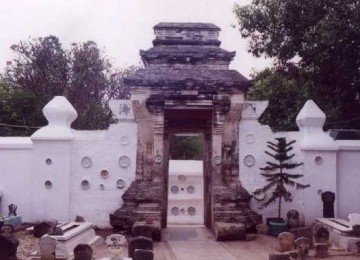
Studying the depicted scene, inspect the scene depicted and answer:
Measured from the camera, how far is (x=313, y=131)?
54.0ft

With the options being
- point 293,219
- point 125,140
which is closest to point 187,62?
point 125,140

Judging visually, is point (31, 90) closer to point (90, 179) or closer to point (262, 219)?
point (90, 179)

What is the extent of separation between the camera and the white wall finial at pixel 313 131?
16062 millimetres

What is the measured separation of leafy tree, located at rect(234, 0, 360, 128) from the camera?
16203mm

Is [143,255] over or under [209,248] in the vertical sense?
over

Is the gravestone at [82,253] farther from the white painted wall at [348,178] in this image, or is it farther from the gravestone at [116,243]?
the white painted wall at [348,178]

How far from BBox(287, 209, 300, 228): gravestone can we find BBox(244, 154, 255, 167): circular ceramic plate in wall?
1.86m

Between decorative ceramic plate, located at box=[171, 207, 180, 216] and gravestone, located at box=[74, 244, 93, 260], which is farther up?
gravestone, located at box=[74, 244, 93, 260]

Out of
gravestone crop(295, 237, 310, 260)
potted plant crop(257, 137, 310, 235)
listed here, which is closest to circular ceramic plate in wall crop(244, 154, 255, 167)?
potted plant crop(257, 137, 310, 235)

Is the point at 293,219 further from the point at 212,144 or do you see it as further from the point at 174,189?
the point at 174,189

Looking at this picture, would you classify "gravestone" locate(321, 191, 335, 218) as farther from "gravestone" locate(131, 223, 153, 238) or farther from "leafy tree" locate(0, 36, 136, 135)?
"leafy tree" locate(0, 36, 136, 135)

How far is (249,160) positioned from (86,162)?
16.5ft

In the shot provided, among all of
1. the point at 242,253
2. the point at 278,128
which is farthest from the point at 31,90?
the point at 242,253

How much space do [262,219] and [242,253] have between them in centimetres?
352
